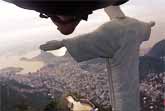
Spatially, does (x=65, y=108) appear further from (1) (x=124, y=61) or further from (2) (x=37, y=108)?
(1) (x=124, y=61)

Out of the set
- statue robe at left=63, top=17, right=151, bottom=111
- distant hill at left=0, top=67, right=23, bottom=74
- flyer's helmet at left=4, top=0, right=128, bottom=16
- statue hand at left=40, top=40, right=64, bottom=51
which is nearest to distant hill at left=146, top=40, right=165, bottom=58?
statue robe at left=63, top=17, right=151, bottom=111

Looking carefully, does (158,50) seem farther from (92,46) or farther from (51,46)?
(51,46)

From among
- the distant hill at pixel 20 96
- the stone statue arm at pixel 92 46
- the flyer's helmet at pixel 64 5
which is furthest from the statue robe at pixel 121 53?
the flyer's helmet at pixel 64 5

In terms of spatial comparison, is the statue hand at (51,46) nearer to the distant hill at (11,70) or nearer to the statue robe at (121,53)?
the statue robe at (121,53)

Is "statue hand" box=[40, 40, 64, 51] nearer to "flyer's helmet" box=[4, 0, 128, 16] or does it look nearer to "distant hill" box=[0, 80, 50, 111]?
"distant hill" box=[0, 80, 50, 111]

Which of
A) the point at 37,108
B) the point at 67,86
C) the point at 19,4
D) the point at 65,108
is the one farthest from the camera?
the point at 67,86

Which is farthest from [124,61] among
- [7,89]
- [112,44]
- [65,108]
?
[7,89]
